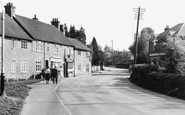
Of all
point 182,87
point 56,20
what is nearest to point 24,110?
point 182,87

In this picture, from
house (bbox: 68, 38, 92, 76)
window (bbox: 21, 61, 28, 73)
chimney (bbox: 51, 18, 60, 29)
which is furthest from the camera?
house (bbox: 68, 38, 92, 76)

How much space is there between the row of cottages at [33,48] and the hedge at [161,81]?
584 inches

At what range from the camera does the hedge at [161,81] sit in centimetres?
2203

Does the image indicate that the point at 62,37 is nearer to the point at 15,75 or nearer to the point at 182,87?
the point at 15,75

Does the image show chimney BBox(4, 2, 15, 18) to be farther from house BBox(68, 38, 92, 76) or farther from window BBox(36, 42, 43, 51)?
house BBox(68, 38, 92, 76)

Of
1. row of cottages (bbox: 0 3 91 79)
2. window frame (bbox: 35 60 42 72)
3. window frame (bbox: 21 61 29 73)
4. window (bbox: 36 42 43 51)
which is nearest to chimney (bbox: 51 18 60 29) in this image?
row of cottages (bbox: 0 3 91 79)

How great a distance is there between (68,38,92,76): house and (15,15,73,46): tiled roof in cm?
491

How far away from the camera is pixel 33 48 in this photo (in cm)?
3775

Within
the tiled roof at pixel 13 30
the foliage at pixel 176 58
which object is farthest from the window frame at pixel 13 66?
the foliage at pixel 176 58

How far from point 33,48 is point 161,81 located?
19707mm

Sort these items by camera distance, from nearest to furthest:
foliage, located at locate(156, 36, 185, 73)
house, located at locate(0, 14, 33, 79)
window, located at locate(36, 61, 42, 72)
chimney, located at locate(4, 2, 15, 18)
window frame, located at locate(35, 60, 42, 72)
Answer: foliage, located at locate(156, 36, 185, 73), house, located at locate(0, 14, 33, 79), chimney, located at locate(4, 2, 15, 18), window frame, located at locate(35, 60, 42, 72), window, located at locate(36, 61, 42, 72)

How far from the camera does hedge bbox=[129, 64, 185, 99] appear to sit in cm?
2203

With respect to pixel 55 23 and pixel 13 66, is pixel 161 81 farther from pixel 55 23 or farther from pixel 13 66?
pixel 55 23

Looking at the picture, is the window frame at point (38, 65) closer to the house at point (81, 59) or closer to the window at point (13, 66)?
the window at point (13, 66)
